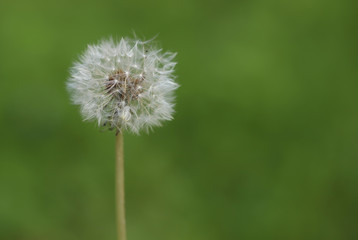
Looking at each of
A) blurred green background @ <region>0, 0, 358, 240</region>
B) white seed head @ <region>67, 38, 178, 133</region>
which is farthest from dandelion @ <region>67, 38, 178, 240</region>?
blurred green background @ <region>0, 0, 358, 240</region>

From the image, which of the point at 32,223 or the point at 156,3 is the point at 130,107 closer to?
the point at 32,223

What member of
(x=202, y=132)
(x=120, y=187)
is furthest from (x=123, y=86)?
(x=202, y=132)

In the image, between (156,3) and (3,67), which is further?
(156,3)

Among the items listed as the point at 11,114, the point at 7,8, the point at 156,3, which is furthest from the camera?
the point at 156,3

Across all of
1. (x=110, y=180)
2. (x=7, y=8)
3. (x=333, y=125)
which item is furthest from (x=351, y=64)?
(x=7, y=8)

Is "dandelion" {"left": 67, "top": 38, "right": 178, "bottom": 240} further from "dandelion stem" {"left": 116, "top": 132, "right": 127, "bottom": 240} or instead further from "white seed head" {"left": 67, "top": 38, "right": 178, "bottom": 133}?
"dandelion stem" {"left": 116, "top": 132, "right": 127, "bottom": 240}

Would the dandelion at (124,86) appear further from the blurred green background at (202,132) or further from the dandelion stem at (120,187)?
the blurred green background at (202,132)

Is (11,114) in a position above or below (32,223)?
above
